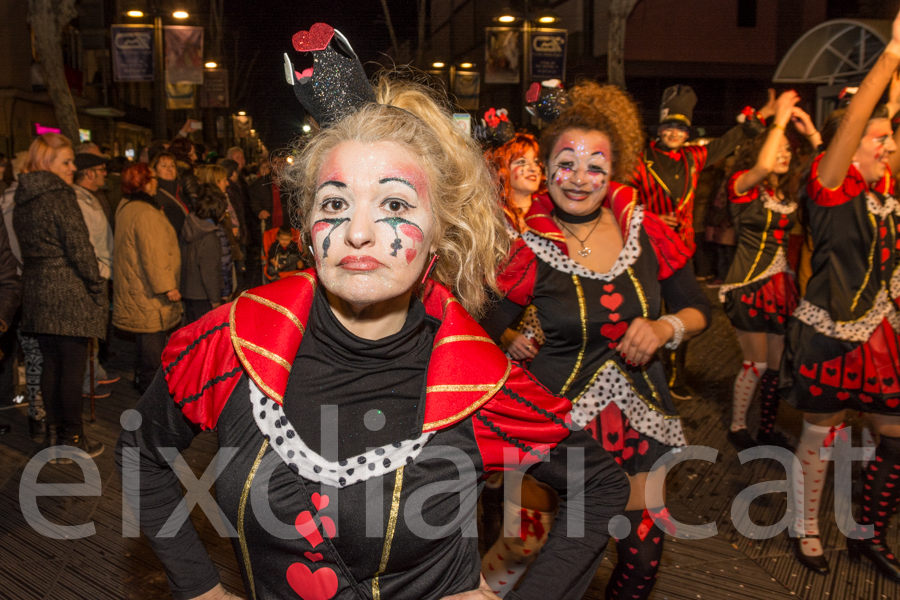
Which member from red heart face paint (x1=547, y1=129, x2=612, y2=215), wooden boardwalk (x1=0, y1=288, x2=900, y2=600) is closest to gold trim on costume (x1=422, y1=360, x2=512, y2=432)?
red heart face paint (x1=547, y1=129, x2=612, y2=215)

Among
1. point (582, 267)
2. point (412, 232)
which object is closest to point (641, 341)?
point (582, 267)

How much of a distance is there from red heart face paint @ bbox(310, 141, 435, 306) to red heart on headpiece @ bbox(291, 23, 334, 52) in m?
0.24

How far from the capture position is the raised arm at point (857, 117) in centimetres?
304

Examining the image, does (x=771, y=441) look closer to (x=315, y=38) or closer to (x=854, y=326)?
(x=854, y=326)

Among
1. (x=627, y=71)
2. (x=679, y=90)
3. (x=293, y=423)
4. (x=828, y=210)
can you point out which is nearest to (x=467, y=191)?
(x=293, y=423)

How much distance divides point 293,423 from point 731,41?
73.1ft

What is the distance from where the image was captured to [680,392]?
249 inches

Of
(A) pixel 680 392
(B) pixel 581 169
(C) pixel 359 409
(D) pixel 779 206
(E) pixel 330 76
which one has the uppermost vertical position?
(E) pixel 330 76

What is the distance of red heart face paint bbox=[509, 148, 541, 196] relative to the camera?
4.74 meters

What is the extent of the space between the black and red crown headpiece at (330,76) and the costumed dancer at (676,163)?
4001 millimetres

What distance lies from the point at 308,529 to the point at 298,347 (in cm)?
39

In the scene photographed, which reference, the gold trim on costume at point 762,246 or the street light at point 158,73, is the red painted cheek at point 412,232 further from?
the street light at point 158,73

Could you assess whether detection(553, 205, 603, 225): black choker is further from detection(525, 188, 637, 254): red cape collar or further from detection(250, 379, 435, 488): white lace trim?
detection(250, 379, 435, 488): white lace trim

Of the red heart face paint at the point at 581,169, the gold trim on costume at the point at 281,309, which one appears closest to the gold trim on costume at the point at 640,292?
the red heart face paint at the point at 581,169
